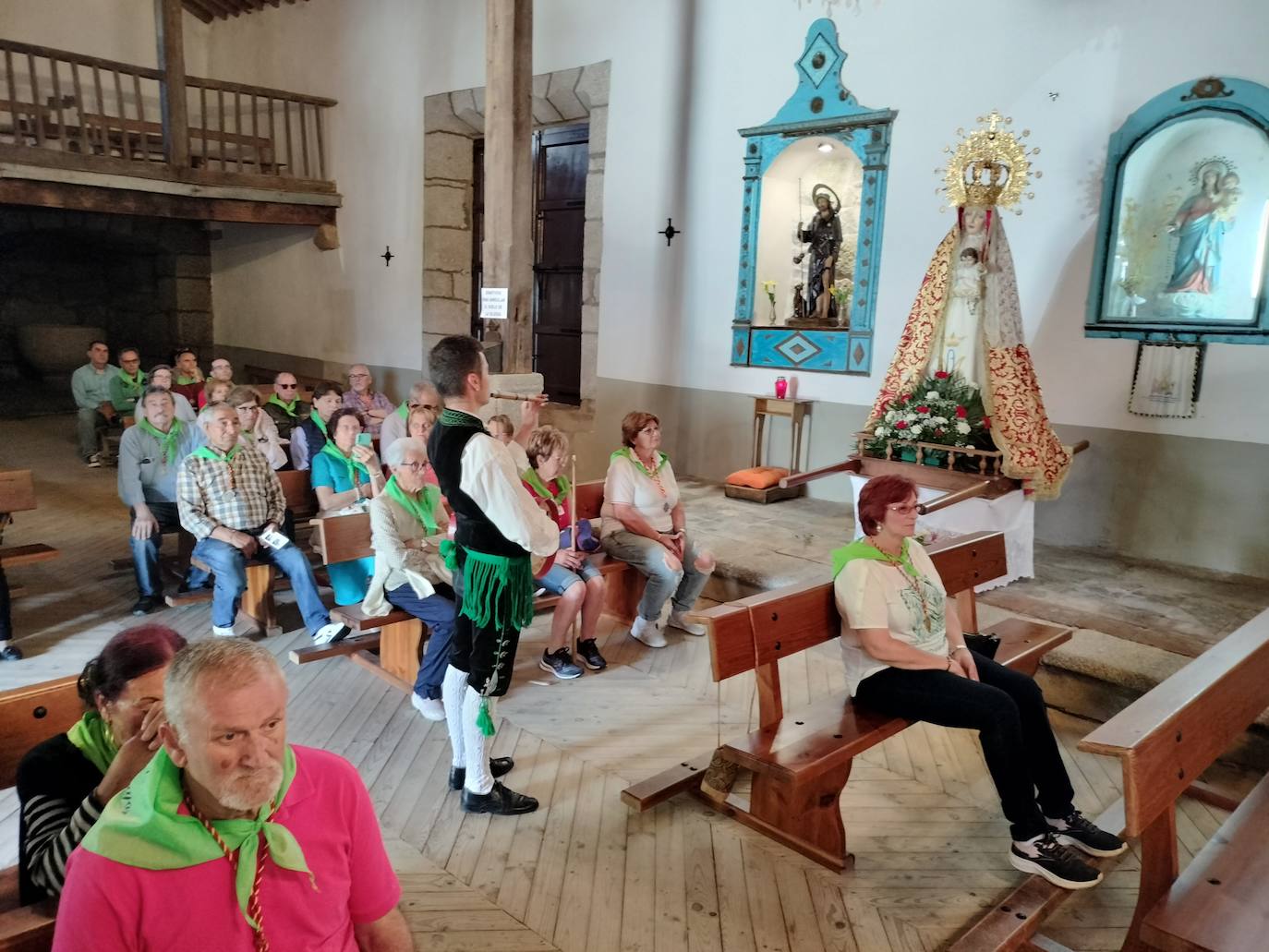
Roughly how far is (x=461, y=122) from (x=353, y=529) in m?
5.75

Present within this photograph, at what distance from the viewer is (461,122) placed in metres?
8.47

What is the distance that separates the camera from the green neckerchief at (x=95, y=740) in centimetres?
166

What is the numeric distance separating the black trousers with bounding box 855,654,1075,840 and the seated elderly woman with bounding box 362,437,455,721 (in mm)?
1582

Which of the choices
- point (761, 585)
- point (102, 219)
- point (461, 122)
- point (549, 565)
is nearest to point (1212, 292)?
point (761, 585)

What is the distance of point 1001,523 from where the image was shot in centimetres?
455

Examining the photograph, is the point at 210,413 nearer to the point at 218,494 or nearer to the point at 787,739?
the point at 218,494

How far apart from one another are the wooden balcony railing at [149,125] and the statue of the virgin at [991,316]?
675 cm

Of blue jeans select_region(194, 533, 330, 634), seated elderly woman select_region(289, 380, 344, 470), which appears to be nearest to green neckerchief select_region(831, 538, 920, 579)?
blue jeans select_region(194, 533, 330, 634)

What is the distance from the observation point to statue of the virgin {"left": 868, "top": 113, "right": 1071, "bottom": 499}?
180 inches

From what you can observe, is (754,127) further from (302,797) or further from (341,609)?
(302,797)

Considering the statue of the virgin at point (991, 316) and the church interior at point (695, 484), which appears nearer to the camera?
the church interior at point (695, 484)

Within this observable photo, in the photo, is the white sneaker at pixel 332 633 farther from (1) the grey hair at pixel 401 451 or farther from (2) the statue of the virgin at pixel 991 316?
(2) the statue of the virgin at pixel 991 316

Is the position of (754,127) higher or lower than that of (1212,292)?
higher

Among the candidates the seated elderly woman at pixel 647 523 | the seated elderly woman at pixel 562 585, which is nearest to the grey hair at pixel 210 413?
the seated elderly woman at pixel 562 585
